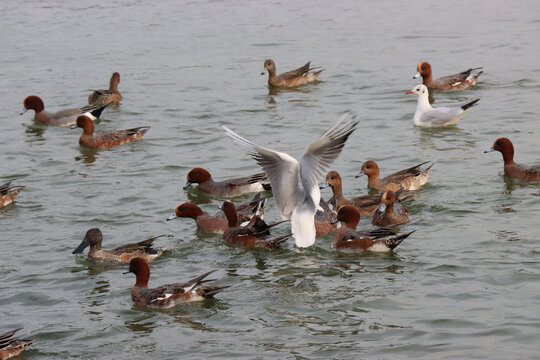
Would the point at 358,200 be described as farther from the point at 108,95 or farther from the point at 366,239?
the point at 108,95

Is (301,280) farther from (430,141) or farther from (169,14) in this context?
(169,14)

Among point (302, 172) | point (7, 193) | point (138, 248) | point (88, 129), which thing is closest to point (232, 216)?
point (138, 248)

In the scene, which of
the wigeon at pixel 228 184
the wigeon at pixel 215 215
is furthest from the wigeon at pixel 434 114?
the wigeon at pixel 215 215

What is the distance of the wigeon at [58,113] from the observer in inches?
774

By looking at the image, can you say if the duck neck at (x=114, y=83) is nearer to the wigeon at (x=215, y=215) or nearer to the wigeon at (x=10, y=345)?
the wigeon at (x=215, y=215)

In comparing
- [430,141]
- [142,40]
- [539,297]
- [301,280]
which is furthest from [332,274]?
[142,40]

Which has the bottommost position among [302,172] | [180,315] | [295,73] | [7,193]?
[180,315]

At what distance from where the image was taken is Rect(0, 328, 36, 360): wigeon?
9109 millimetres

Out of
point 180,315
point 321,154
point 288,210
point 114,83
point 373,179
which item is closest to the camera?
point 180,315

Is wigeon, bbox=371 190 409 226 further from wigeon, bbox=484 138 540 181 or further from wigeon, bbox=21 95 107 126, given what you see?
wigeon, bbox=21 95 107 126

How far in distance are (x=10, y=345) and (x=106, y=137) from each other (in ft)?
29.9

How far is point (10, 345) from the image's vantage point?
9.17 metres

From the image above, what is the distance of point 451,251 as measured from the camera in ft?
38.2

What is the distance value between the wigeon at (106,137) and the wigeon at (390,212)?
659 cm
